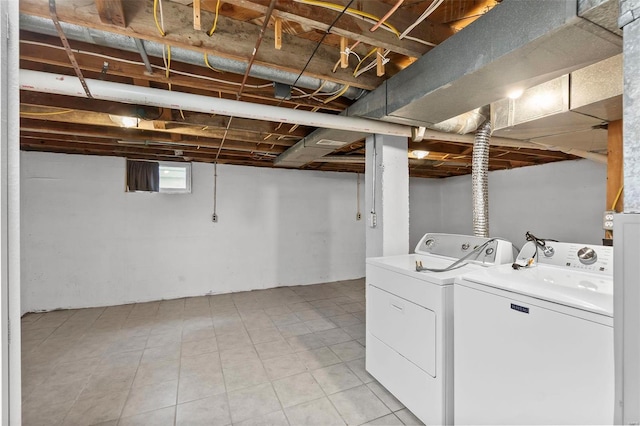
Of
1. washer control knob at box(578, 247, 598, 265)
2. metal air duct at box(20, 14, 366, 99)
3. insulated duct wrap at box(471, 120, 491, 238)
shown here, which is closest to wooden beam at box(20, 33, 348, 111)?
metal air duct at box(20, 14, 366, 99)

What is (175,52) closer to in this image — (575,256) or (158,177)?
(575,256)

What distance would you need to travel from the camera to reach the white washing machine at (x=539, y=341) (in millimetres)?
1027

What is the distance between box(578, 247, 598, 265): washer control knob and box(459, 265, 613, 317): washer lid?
0.10 m

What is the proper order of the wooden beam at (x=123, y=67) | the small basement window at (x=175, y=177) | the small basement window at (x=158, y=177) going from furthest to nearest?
the small basement window at (x=175, y=177) → the small basement window at (x=158, y=177) → the wooden beam at (x=123, y=67)

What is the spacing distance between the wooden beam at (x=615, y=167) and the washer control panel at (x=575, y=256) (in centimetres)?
56

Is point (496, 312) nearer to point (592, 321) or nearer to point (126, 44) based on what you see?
point (592, 321)

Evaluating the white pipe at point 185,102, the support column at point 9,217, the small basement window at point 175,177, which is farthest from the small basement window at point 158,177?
the support column at point 9,217

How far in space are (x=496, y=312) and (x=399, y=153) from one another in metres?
1.59

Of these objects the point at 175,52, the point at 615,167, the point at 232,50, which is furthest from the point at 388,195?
the point at 175,52

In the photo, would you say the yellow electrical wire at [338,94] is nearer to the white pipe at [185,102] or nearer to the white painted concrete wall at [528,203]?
the white pipe at [185,102]

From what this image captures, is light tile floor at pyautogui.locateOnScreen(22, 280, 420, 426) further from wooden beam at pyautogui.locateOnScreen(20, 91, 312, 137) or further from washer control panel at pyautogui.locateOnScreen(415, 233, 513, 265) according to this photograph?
wooden beam at pyautogui.locateOnScreen(20, 91, 312, 137)

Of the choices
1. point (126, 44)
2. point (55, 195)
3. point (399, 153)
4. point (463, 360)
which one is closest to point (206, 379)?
point (463, 360)

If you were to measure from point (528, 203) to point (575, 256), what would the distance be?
415 centimetres

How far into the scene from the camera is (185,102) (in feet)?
5.91
